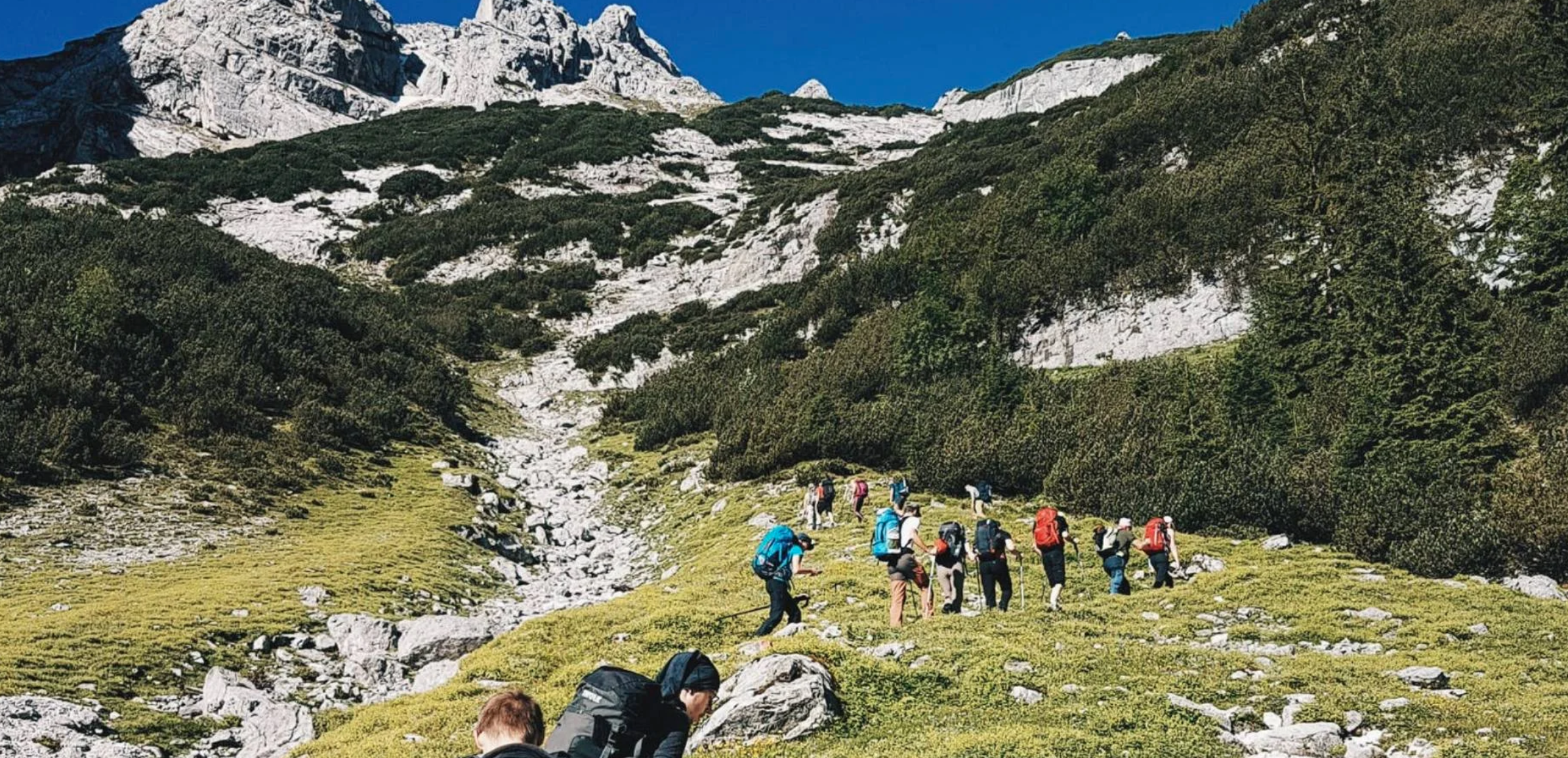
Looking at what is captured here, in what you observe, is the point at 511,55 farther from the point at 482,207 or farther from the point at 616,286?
the point at 616,286

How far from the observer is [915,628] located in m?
12.5

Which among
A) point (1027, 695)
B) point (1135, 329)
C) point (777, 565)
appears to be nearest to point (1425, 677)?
point (1027, 695)

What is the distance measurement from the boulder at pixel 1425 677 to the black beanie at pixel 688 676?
28.5 ft

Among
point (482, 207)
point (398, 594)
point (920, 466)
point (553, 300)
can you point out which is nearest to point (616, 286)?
point (553, 300)

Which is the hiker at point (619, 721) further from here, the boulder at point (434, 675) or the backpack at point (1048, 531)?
the backpack at point (1048, 531)

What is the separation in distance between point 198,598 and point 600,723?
1496 centimetres

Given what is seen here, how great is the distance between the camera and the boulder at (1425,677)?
9.27 m

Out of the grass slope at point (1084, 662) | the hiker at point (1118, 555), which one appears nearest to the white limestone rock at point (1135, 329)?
the grass slope at point (1084, 662)

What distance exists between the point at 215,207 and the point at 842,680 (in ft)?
264

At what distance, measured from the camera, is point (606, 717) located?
4461 mm

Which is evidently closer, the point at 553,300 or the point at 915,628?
the point at 915,628

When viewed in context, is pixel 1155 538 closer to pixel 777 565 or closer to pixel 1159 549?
pixel 1159 549

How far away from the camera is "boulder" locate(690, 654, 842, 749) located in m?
8.48

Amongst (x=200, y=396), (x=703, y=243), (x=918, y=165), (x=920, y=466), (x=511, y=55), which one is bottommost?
(x=920, y=466)
